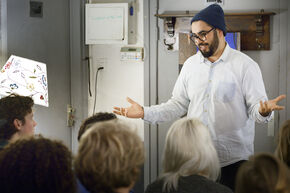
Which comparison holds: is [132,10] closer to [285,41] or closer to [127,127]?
[285,41]

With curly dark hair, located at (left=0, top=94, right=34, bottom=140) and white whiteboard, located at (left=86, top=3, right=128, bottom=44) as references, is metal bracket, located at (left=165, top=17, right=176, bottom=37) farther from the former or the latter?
curly dark hair, located at (left=0, top=94, right=34, bottom=140)

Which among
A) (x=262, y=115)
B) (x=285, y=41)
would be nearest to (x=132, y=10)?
(x=285, y=41)

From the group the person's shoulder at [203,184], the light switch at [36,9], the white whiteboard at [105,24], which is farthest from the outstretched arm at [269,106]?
the light switch at [36,9]

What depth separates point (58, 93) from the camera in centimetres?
334

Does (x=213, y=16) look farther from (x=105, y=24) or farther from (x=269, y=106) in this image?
(x=105, y=24)

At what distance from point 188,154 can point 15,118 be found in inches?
41.0

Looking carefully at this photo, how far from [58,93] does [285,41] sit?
188cm

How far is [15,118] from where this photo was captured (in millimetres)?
2189

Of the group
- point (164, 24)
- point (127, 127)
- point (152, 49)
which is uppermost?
point (164, 24)

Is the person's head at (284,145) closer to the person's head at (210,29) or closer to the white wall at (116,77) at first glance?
the person's head at (210,29)

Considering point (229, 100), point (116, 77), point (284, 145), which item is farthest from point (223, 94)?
point (116, 77)

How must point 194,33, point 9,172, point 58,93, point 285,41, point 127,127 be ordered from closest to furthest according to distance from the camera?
point 9,172
point 127,127
point 194,33
point 285,41
point 58,93

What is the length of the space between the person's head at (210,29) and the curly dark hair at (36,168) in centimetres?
152

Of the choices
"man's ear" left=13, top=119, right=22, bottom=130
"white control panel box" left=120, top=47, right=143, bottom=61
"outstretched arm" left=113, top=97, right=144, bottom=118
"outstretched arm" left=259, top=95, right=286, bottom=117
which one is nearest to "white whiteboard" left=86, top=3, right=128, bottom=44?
"white control panel box" left=120, top=47, right=143, bottom=61
